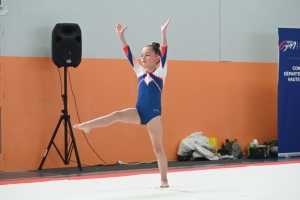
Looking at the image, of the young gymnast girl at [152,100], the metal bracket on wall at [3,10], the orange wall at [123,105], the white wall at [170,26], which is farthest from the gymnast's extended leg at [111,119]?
the metal bracket on wall at [3,10]

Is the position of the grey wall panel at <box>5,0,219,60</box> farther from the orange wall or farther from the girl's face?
the girl's face

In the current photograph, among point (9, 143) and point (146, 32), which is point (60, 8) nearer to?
point (146, 32)

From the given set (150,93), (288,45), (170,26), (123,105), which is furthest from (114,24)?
(150,93)

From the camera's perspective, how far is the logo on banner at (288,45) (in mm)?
9469

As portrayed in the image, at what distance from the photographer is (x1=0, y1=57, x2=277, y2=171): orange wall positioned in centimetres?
796

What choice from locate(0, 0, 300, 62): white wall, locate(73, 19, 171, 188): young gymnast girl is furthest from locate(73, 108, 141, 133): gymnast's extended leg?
locate(0, 0, 300, 62): white wall

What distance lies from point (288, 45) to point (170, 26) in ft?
7.34

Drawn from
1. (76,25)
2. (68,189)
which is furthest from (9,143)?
(68,189)

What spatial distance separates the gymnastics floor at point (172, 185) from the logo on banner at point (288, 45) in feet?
9.22

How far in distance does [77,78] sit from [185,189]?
12.1 ft

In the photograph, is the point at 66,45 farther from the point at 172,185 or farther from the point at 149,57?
the point at 172,185

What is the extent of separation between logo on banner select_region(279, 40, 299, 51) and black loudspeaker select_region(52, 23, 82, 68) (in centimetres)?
384

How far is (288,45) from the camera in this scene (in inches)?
376

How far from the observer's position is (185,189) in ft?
17.3
